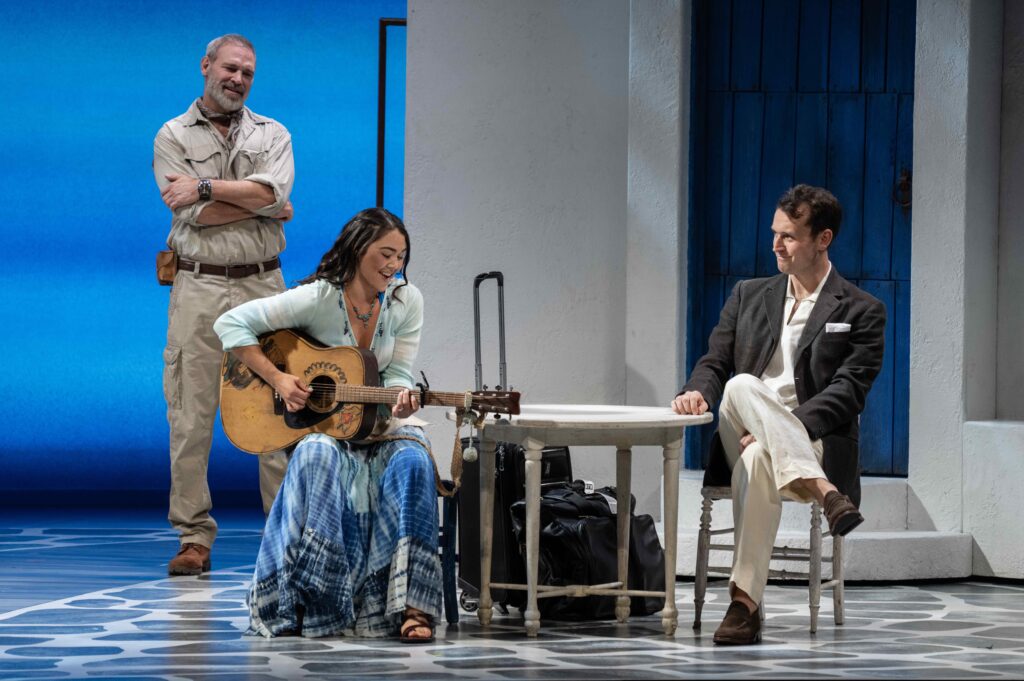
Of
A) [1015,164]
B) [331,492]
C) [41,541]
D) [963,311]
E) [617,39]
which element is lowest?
[41,541]

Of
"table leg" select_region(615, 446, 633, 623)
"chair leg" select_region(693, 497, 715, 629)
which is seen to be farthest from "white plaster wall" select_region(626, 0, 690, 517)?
"chair leg" select_region(693, 497, 715, 629)

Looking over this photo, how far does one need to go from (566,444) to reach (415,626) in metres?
0.68

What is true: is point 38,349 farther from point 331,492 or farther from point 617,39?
point 331,492

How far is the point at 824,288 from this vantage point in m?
5.08

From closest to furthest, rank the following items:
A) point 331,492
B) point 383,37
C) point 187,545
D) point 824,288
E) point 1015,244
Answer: point 331,492 → point 824,288 → point 187,545 → point 1015,244 → point 383,37

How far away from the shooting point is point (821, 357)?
4.99 m

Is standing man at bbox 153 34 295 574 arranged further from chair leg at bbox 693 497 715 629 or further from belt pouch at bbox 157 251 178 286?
chair leg at bbox 693 497 715 629

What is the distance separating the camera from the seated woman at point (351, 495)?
15.4ft

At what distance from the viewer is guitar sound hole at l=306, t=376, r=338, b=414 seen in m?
4.86

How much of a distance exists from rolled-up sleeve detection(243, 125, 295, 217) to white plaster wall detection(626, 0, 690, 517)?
1.43 m

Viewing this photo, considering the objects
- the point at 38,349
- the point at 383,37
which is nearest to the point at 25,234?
the point at 38,349

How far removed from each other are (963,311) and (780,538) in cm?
119

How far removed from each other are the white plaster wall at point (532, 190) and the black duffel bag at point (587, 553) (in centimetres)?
154

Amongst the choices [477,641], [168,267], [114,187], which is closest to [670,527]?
[477,641]
